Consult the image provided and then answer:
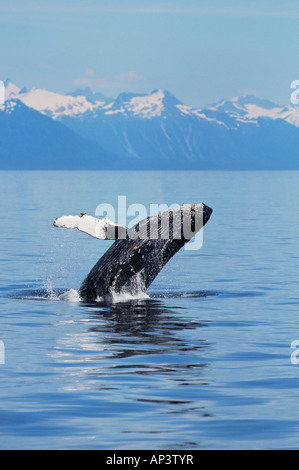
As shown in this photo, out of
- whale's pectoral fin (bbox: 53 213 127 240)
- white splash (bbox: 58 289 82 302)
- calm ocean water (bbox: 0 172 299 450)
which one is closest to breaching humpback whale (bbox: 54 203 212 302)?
whale's pectoral fin (bbox: 53 213 127 240)

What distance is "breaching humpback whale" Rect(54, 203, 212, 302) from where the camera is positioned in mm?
16906

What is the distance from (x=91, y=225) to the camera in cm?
1677

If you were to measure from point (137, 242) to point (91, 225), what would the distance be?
1.06 m

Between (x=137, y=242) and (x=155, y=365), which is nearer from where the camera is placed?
(x=155, y=365)

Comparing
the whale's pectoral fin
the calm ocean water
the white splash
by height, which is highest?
the whale's pectoral fin

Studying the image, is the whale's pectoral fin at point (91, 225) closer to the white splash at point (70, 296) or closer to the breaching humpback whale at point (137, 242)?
the breaching humpback whale at point (137, 242)

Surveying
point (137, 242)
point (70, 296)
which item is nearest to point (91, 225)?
point (137, 242)

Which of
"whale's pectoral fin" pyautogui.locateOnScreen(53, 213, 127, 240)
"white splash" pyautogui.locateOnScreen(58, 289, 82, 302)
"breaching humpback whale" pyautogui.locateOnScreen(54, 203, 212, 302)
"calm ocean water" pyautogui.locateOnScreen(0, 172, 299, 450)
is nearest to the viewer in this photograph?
"calm ocean water" pyautogui.locateOnScreen(0, 172, 299, 450)

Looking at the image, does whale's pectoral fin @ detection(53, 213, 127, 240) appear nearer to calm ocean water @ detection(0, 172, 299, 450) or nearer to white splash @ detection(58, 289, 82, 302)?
calm ocean water @ detection(0, 172, 299, 450)

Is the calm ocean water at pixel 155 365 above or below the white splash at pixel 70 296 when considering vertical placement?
below

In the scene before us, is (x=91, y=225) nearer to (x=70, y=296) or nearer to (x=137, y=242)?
(x=137, y=242)

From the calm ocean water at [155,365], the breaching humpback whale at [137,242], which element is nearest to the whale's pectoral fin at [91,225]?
the breaching humpback whale at [137,242]

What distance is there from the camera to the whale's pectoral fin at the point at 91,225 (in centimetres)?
1659
